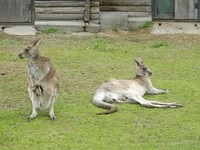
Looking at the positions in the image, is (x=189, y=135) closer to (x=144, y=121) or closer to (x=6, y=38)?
(x=144, y=121)

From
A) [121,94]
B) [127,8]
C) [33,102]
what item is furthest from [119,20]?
[33,102]

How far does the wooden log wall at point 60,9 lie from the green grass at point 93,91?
1.20m

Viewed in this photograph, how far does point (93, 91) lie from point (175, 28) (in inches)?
283

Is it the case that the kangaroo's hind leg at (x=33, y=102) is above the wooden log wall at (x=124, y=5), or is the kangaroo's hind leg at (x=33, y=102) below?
below

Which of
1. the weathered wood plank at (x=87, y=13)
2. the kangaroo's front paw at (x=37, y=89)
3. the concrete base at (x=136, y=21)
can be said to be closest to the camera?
the kangaroo's front paw at (x=37, y=89)

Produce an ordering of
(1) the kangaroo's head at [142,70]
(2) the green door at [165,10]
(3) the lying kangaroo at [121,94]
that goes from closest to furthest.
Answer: (3) the lying kangaroo at [121,94], (1) the kangaroo's head at [142,70], (2) the green door at [165,10]

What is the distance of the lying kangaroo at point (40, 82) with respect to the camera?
892 cm

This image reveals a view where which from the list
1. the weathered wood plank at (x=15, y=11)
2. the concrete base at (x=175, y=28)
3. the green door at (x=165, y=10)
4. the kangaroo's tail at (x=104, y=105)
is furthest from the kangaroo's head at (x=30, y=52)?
the green door at (x=165, y=10)

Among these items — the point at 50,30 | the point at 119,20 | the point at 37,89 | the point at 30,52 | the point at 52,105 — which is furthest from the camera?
the point at 119,20

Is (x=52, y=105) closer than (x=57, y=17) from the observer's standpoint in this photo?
Yes

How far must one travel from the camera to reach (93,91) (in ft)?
35.3

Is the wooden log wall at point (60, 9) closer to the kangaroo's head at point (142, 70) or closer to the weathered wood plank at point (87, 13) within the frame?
the weathered wood plank at point (87, 13)

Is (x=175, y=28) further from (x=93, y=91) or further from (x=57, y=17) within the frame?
(x=93, y=91)

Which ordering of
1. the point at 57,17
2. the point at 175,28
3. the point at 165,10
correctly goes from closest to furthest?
the point at 175,28 < the point at 57,17 < the point at 165,10
